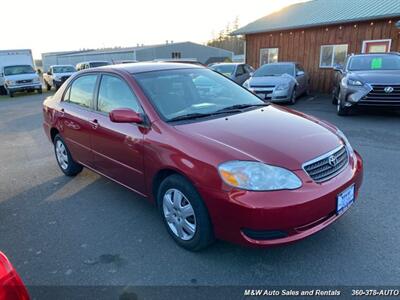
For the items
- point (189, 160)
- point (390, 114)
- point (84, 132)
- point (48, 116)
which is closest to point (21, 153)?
point (48, 116)

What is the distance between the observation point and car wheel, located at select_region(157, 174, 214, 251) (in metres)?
2.69

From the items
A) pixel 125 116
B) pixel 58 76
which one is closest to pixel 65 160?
pixel 125 116

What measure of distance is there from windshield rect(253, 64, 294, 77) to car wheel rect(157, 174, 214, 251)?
9266mm

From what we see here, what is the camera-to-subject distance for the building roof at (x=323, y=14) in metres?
12.6

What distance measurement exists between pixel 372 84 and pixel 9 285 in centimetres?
816

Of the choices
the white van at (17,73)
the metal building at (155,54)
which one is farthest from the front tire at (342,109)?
the metal building at (155,54)

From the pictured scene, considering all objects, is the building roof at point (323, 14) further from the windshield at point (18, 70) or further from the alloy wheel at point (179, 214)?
the windshield at point (18, 70)

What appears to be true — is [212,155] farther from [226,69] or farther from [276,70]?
[226,69]

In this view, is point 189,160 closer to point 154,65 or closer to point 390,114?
point 154,65

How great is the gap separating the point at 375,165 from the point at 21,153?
6.55m

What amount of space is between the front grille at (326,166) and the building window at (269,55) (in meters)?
14.3

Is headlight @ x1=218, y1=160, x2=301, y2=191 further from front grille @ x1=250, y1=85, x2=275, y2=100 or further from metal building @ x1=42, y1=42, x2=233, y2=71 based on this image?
metal building @ x1=42, y1=42, x2=233, y2=71

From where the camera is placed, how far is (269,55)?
54.1 feet

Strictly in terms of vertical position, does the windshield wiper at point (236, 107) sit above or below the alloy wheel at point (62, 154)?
above
